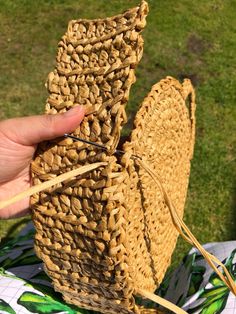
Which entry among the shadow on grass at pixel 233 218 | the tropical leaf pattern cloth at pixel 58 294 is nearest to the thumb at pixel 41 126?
the tropical leaf pattern cloth at pixel 58 294

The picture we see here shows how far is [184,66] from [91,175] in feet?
5.68

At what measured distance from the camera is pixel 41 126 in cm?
70

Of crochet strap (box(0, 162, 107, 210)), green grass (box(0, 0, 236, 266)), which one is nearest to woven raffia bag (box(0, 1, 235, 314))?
crochet strap (box(0, 162, 107, 210))

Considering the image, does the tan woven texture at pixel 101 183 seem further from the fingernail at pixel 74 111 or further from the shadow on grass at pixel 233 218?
the shadow on grass at pixel 233 218

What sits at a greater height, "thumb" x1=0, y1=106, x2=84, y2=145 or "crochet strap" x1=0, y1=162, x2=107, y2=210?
"thumb" x1=0, y1=106, x2=84, y2=145

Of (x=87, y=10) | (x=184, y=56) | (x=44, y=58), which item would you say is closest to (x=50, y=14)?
(x=87, y=10)

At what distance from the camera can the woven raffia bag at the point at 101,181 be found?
2.08 feet

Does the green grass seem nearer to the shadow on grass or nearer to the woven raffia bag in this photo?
the shadow on grass

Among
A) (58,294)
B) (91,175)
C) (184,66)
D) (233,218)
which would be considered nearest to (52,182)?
(91,175)

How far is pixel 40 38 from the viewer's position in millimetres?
2385

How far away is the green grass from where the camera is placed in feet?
6.00

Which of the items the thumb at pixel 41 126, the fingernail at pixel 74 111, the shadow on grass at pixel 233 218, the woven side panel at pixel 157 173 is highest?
the fingernail at pixel 74 111

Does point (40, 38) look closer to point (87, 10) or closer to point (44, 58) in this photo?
point (44, 58)

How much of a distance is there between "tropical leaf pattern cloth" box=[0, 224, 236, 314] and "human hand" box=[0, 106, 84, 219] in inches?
5.6
